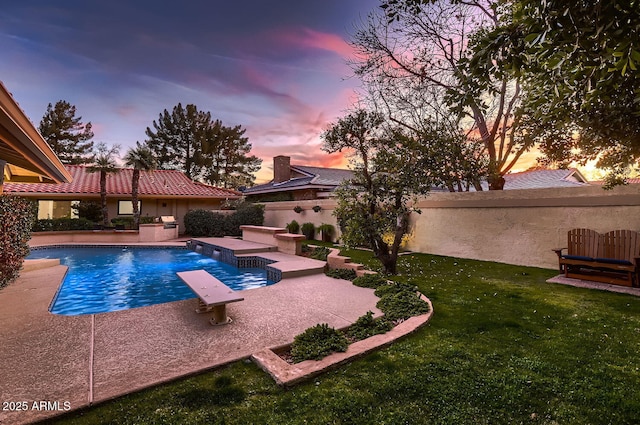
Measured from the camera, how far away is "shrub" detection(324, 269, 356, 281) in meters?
8.33

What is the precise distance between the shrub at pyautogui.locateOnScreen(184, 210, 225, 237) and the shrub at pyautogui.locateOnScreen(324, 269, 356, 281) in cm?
1347

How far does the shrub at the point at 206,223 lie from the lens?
20484 mm

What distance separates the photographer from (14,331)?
15.2ft

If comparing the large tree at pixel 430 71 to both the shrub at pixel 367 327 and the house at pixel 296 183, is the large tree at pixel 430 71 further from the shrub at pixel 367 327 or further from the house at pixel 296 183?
the shrub at pixel 367 327

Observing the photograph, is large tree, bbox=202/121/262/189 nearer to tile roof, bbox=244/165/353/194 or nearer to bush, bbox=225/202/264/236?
tile roof, bbox=244/165/353/194

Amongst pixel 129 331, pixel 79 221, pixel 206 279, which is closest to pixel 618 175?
pixel 206 279

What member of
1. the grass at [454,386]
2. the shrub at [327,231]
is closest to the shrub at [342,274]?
the grass at [454,386]

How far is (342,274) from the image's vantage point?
8.48 metres

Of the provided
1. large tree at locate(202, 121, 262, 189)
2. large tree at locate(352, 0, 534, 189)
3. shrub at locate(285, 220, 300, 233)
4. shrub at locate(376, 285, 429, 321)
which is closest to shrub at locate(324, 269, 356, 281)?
shrub at locate(376, 285, 429, 321)

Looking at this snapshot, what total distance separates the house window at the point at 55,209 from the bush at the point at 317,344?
24.6 meters

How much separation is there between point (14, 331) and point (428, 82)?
14.9m

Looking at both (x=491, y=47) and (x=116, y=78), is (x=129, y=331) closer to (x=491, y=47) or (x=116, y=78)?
(x=491, y=47)

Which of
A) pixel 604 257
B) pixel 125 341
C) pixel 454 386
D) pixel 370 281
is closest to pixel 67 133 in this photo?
pixel 125 341

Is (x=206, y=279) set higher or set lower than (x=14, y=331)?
higher
